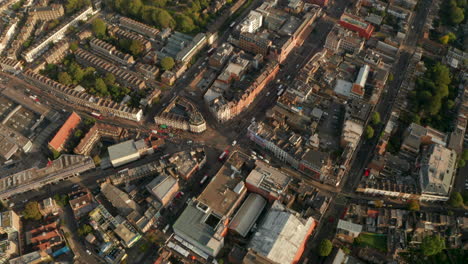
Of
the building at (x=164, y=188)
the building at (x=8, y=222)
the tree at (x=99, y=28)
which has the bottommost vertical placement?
the building at (x=8, y=222)

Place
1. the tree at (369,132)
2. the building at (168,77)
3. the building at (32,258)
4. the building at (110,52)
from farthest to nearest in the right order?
1. the building at (110,52)
2. the building at (168,77)
3. the tree at (369,132)
4. the building at (32,258)

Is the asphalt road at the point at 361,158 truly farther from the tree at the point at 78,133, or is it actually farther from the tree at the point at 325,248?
the tree at the point at 78,133

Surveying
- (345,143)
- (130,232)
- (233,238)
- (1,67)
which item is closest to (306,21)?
(345,143)

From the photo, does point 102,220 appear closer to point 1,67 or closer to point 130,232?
point 130,232

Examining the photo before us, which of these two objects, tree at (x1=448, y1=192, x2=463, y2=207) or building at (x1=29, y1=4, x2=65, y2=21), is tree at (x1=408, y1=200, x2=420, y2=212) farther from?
building at (x1=29, y1=4, x2=65, y2=21)

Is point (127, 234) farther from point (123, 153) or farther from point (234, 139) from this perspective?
point (234, 139)

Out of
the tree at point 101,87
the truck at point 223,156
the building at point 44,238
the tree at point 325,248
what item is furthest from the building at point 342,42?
the building at point 44,238
